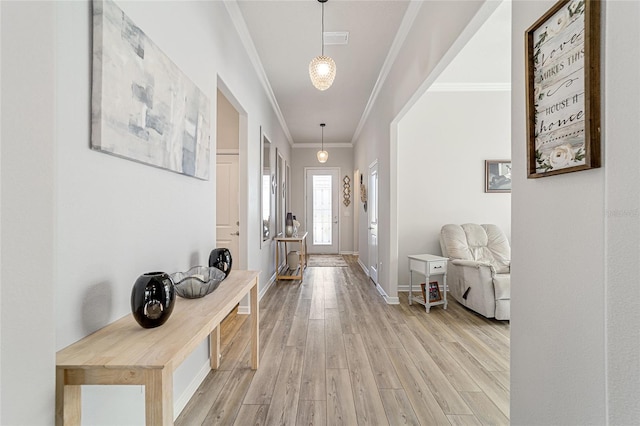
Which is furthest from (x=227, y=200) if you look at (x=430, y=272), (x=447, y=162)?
(x=447, y=162)

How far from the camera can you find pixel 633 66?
0.78m

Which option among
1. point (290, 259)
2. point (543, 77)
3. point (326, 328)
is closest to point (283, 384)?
point (326, 328)

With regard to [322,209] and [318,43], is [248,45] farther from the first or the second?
[322,209]

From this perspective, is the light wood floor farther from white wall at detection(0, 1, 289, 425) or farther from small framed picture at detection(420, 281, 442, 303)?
white wall at detection(0, 1, 289, 425)

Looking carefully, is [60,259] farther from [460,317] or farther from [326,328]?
[460,317]

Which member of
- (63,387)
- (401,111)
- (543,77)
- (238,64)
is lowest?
(63,387)

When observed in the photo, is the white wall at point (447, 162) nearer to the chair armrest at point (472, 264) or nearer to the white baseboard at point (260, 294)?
the chair armrest at point (472, 264)

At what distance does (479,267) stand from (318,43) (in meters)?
3.12

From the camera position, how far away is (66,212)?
3.32ft

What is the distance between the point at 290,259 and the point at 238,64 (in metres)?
3.73

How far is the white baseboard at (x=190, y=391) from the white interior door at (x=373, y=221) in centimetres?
315

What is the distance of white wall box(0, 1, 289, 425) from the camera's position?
0.76 meters

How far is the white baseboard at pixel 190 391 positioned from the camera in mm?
1758

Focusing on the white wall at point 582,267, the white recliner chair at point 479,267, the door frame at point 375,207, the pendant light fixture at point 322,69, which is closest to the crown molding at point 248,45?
the pendant light fixture at point 322,69
